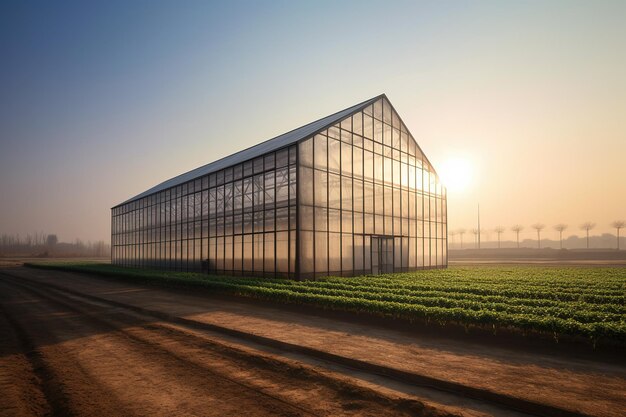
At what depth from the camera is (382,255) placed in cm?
3434

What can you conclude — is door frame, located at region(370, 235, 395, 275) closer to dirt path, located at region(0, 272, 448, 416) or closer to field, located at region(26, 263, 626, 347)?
field, located at region(26, 263, 626, 347)

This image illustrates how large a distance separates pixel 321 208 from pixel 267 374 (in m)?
20.6

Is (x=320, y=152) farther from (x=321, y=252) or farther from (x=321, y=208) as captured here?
(x=321, y=252)

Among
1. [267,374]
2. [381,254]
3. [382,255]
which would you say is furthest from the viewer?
[382,255]

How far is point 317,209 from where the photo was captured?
94.9 feet

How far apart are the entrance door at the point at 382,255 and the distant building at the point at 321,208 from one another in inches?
3.7

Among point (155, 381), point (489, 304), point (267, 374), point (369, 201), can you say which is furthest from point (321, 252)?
point (155, 381)

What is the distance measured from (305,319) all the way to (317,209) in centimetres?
1357

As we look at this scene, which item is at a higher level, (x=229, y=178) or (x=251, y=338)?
(x=229, y=178)

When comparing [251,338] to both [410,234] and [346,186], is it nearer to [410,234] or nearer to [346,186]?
A: [346,186]

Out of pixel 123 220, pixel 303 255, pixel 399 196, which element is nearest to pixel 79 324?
pixel 303 255

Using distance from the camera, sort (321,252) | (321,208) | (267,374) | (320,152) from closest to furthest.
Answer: (267,374) < (321,252) < (321,208) < (320,152)

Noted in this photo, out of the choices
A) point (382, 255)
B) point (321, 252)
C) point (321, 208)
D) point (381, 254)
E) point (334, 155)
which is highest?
point (334, 155)

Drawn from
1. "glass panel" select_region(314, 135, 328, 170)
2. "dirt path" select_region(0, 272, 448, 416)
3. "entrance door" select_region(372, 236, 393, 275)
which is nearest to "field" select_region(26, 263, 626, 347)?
"dirt path" select_region(0, 272, 448, 416)
